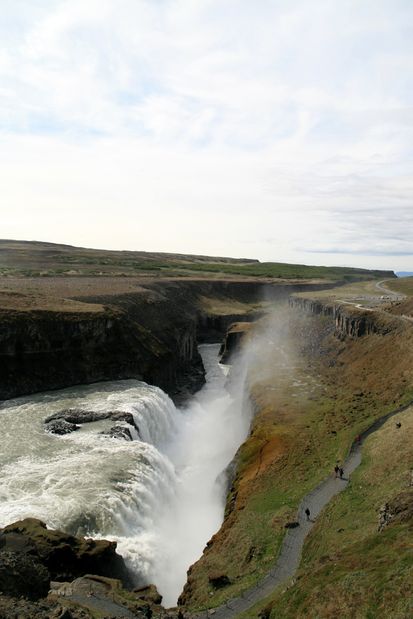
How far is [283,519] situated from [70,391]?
3482cm

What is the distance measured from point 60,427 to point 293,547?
25595 millimetres

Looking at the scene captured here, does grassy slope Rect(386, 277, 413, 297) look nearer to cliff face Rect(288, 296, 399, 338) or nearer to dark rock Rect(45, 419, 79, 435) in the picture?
cliff face Rect(288, 296, 399, 338)

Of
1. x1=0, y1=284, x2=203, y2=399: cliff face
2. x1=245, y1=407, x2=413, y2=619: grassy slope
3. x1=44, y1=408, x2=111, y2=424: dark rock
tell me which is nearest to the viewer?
x1=245, y1=407, x2=413, y2=619: grassy slope

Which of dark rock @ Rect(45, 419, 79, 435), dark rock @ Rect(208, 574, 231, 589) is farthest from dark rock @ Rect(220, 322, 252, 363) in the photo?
dark rock @ Rect(208, 574, 231, 589)

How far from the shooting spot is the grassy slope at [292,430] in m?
27.0

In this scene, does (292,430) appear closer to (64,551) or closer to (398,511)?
(398,511)

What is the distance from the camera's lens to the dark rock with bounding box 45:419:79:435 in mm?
43031

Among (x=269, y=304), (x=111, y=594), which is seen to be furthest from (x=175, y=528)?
(x=269, y=304)

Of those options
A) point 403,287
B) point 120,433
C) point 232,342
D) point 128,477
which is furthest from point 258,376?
point 403,287

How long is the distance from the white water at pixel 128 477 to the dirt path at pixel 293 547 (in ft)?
28.2

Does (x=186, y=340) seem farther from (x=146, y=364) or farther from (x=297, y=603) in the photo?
(x=297, y=603)

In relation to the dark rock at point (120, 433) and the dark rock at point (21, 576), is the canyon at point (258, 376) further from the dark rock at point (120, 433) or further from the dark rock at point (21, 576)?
the dark rock at point (120, 433)

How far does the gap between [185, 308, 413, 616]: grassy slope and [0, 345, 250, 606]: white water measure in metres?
3.78

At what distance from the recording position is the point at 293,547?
25.8 metres
